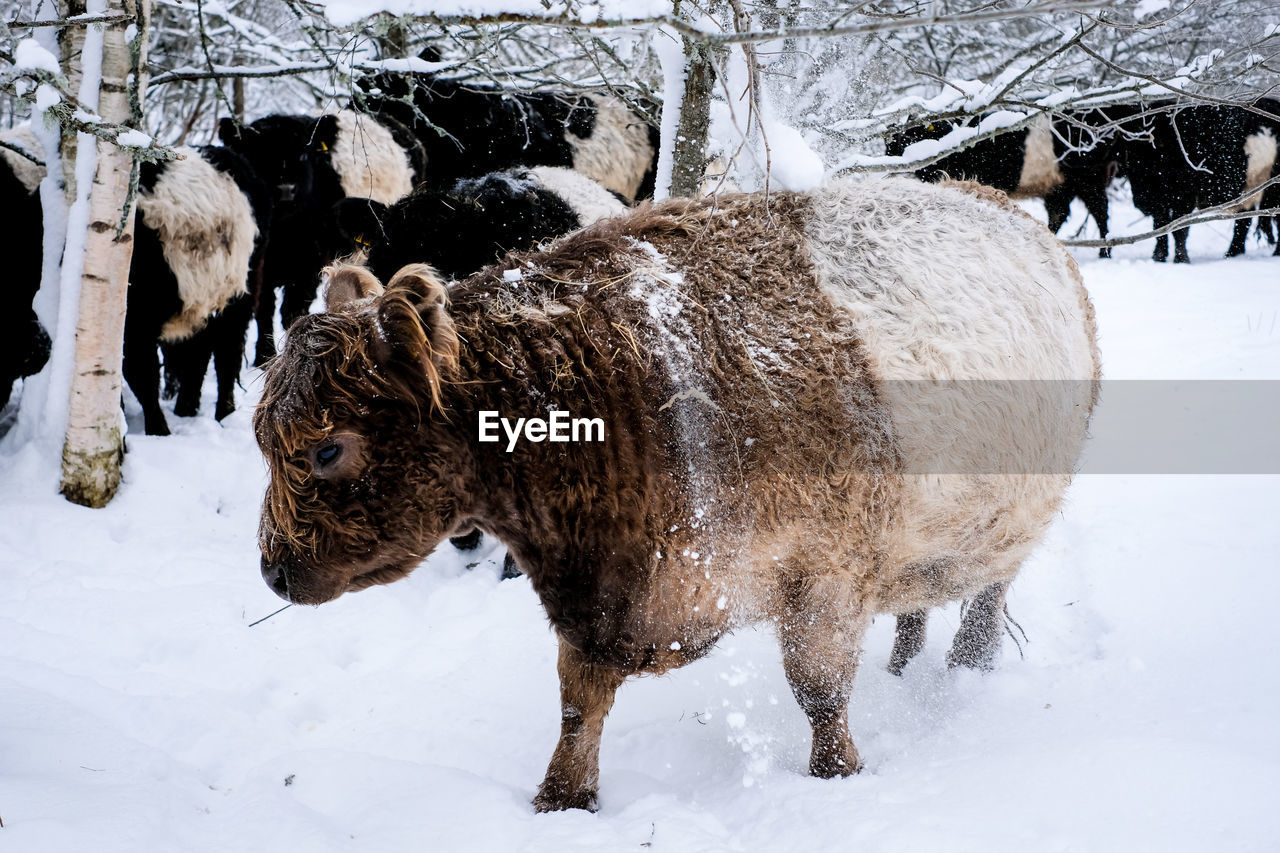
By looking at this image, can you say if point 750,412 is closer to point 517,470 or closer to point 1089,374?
point 517,470

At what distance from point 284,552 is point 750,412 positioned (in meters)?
1.60

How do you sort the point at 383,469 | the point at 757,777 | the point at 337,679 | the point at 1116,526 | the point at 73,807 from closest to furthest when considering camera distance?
1. the point at 73,807
2. the point at 383,469
3. the point at 757,777
4. the point at 337,679
5. the point at 1116,526

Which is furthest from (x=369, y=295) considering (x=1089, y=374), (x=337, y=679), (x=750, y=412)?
(x=1089, y=374)

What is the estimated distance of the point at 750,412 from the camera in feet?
9.05

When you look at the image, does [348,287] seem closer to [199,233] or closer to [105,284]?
Result: [105,284]

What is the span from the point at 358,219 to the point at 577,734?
5.48 m

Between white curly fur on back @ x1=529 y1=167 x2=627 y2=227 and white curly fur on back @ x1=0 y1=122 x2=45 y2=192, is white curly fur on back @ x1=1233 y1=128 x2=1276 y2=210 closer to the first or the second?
white curly fur on back @ x1=529 y1=167 x2=627 y2=227

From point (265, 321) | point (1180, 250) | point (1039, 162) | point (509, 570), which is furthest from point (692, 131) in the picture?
point (1039, 162)

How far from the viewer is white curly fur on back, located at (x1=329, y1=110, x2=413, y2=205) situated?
28.6 ft

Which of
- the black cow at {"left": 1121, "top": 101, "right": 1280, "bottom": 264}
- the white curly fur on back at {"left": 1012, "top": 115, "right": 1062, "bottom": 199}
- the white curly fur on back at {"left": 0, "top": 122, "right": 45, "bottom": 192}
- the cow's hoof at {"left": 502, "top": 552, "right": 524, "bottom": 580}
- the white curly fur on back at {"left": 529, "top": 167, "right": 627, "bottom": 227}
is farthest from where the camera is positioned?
the white curly fur on back at {"left": 1012, "top": 115, "right": 1062, "bottom": 199}

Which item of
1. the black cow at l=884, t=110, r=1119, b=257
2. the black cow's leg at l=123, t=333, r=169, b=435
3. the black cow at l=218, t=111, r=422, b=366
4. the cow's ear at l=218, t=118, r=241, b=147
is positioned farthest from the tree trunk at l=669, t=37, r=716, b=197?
the black cow at l=884, t=110, r=1119, b=257

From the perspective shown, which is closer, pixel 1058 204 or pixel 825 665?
pixel 825 665

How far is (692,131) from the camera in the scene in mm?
4285

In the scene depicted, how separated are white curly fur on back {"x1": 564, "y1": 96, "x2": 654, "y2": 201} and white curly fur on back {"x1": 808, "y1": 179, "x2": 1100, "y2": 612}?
21.2 feet
